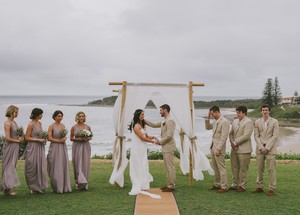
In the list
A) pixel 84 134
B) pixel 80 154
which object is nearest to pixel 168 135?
pixel 84 134

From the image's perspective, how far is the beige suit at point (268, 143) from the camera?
801cm

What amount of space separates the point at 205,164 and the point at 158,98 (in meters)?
2.45

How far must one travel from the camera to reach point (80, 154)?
8.86 metres

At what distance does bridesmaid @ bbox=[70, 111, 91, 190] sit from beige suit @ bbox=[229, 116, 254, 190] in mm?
3489

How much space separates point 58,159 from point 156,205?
2629 millimetres

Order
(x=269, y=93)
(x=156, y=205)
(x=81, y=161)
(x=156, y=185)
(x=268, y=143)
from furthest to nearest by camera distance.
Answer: (x=269, y=93) < (x=156, y=185) < (x=81, y=161) < (x=268, y=143) < (x=156, y=205)

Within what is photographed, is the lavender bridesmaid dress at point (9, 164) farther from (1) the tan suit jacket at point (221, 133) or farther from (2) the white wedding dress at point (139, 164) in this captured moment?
(1) the tan suit jacket at point (221, 133)

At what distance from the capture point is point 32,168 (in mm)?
8367

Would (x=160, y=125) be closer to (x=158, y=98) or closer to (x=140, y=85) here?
(x=140, y=85)

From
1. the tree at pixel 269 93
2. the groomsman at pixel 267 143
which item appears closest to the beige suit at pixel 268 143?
the groomsman at pixel 267 143

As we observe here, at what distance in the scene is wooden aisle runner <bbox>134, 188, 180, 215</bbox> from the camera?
688cm

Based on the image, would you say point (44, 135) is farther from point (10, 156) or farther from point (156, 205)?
point (156, 205)

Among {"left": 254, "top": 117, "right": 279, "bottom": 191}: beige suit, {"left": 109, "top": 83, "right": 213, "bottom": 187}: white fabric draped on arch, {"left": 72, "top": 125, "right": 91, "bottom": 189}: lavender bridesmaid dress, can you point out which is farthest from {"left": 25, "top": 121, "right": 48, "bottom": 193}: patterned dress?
{"left": 254, "top": 117, "right": 279, "bottom": 191}: beige suit

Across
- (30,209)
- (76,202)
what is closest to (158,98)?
(76,202)
